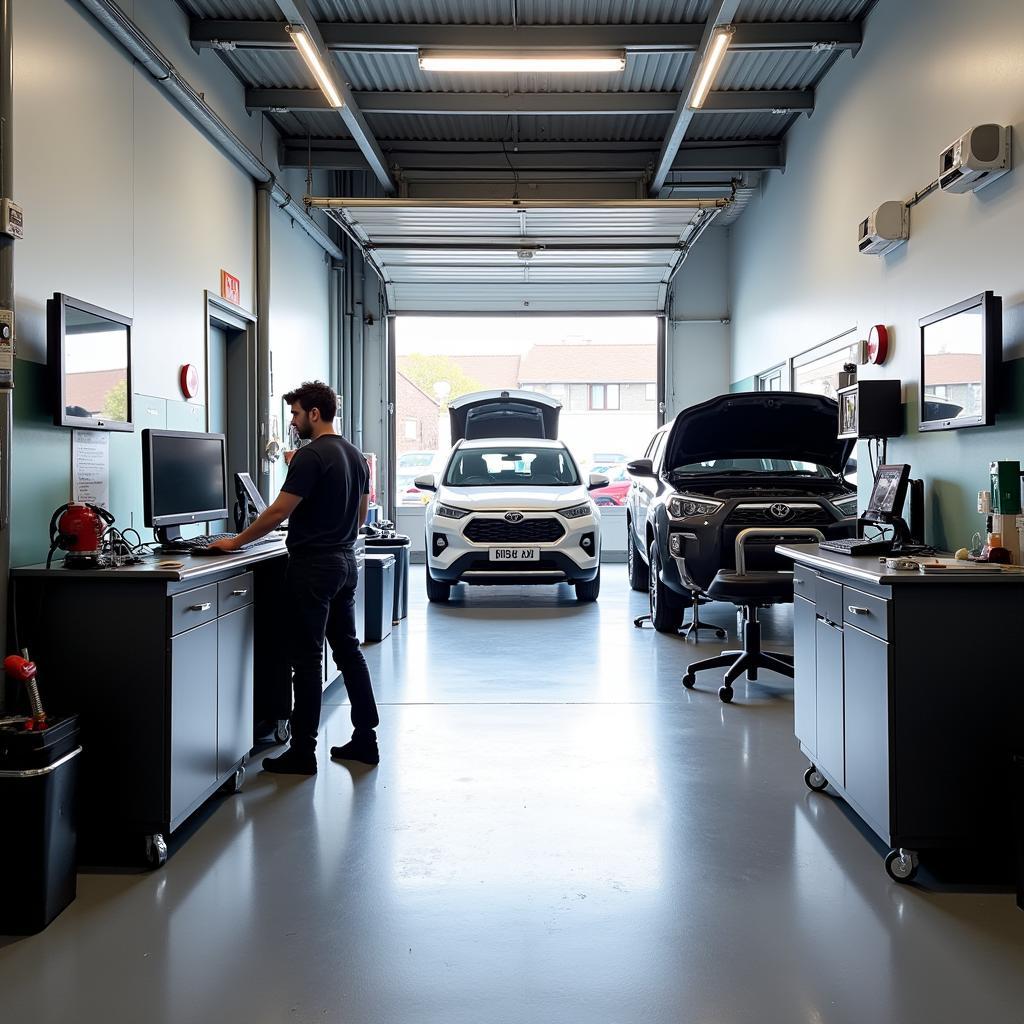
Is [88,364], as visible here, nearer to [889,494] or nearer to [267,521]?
[267,521]

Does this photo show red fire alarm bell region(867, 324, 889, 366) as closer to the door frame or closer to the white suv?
the white suv

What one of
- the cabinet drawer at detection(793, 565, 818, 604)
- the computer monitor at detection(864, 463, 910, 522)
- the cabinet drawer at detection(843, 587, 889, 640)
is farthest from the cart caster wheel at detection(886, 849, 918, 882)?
the computer monitor at detection(864, 463, 910, 522)

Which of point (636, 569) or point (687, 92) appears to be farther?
point (636, 569)

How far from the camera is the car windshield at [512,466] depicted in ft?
28.4

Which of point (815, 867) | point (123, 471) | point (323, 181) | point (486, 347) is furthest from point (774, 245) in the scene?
point (815, 867)

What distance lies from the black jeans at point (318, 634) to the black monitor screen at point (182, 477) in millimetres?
599

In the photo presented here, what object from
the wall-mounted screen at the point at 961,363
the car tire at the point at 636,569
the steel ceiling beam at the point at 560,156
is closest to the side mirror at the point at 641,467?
the car tire at the point at 636,569

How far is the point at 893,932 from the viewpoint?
2438mm

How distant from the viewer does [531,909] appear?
101 inches

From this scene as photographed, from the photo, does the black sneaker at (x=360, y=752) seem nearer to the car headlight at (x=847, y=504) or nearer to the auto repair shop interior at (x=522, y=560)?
the auto repair shop interior at (x=522, y=560)

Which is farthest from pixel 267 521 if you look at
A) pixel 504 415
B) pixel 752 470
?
pixel 504 415

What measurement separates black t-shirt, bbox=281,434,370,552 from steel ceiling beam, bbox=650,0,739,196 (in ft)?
13.2

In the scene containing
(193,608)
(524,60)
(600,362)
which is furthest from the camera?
(600,362)

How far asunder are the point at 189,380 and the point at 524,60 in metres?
3.16
